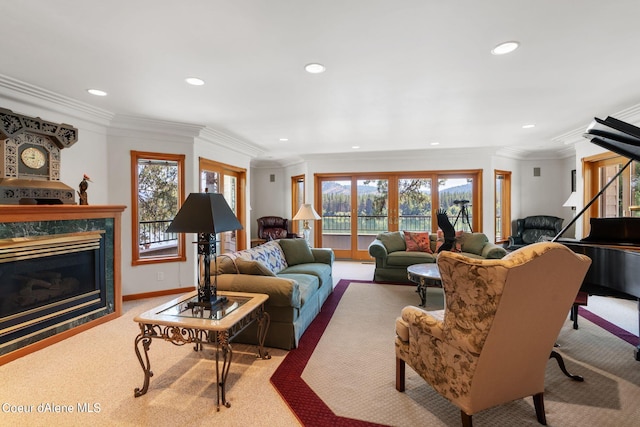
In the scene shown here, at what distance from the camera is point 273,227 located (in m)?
7.87

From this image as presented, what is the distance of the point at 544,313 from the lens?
5.29ft

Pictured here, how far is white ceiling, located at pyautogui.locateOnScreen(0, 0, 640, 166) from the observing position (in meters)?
1.88

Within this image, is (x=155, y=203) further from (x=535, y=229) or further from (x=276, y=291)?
(x=535, y=229)

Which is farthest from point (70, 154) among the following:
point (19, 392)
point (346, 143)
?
point (346, 143)

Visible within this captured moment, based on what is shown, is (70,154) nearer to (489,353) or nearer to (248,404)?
(248,404)

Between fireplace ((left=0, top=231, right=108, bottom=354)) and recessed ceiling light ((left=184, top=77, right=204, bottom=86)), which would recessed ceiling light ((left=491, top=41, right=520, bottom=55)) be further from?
fireplace ((left=0, top=231, right=108, bottom=354))

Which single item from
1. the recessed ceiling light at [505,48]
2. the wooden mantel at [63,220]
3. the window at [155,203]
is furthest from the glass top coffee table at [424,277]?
the wooden mantel at [63,220]

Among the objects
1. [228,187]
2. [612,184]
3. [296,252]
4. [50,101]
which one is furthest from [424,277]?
[50,101]

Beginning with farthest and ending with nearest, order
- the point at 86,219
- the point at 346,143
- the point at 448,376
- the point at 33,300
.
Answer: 1. the point at 346,143
2. the point at 86,219
3. the point at 33,300
4. the point at 448,376

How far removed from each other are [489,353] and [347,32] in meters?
2.12

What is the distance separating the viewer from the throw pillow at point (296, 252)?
4.35 meters

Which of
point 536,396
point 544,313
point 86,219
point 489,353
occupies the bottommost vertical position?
point 536,396

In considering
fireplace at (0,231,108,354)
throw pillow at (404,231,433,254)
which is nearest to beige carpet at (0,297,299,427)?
fireplace at (0,231,108,354)

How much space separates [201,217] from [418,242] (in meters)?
4.17
